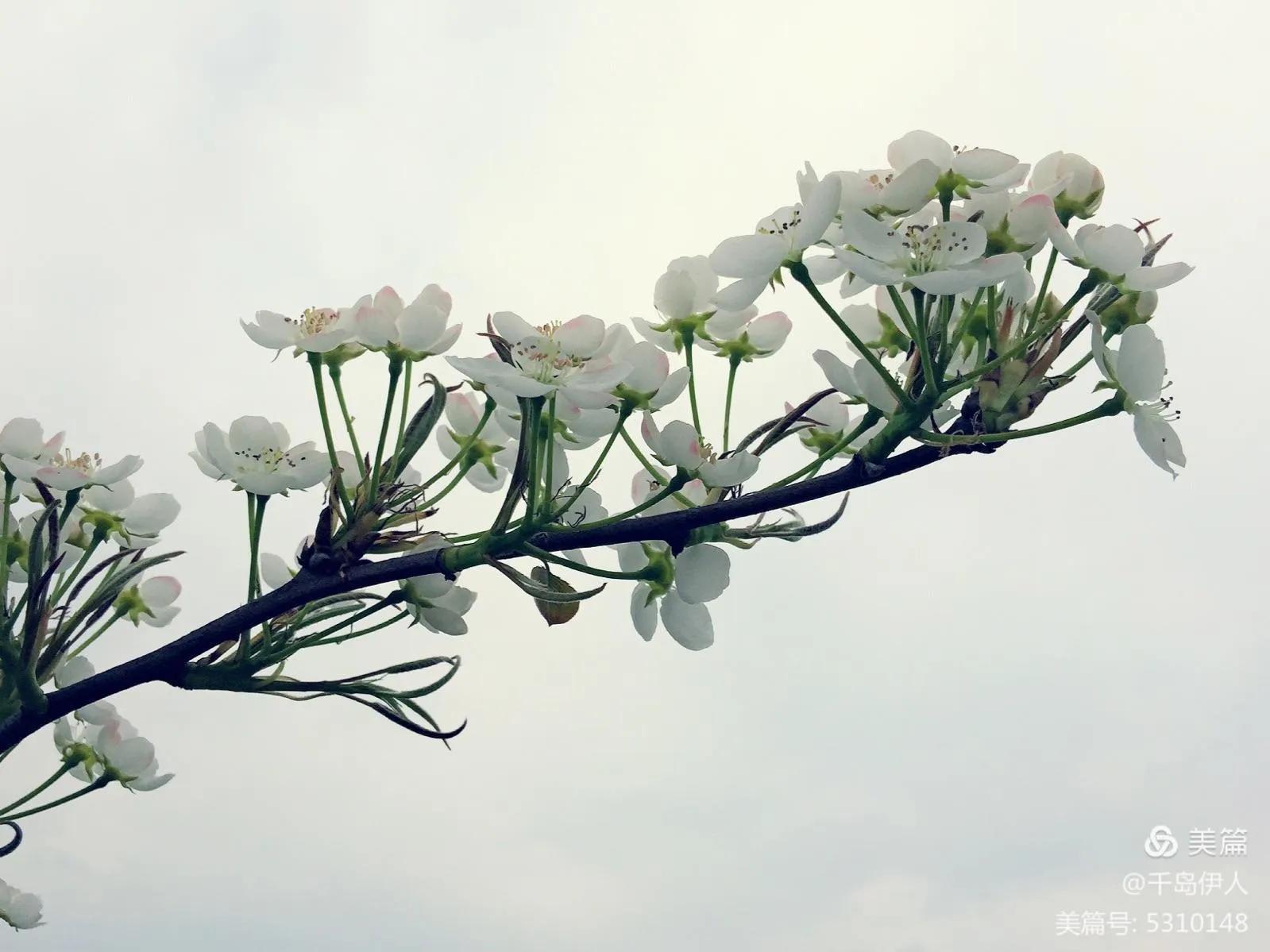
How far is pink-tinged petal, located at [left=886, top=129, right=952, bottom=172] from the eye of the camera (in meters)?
1.61

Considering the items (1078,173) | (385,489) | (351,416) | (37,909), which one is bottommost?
(37,909)

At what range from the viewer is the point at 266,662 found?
1899 mm

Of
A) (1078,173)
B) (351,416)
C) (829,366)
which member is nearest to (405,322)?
(351,416)

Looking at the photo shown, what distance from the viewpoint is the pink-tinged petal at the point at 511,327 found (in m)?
1.72

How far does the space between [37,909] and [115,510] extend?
99 cm

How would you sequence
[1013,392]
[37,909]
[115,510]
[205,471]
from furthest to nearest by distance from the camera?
[37,909] < [115,510] < [205,471] < [1013,392]

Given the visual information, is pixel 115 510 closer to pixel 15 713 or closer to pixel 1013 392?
pixel 15 713

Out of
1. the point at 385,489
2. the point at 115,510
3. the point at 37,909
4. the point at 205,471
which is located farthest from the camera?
the point at 37,909

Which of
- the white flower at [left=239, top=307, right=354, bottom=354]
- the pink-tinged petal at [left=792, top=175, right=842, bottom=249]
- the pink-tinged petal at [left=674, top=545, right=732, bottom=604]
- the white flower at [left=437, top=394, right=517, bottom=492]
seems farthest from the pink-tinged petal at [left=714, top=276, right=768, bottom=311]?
the white flower at [left=239, top=307, right=354, bottom=354]

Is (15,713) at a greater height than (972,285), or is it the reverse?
(972,285)

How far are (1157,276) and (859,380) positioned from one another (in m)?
0.42

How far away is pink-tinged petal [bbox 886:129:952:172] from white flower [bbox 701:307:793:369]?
1.01 ft

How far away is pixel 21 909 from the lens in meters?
2.60

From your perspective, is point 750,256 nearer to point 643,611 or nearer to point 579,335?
point 579,335
